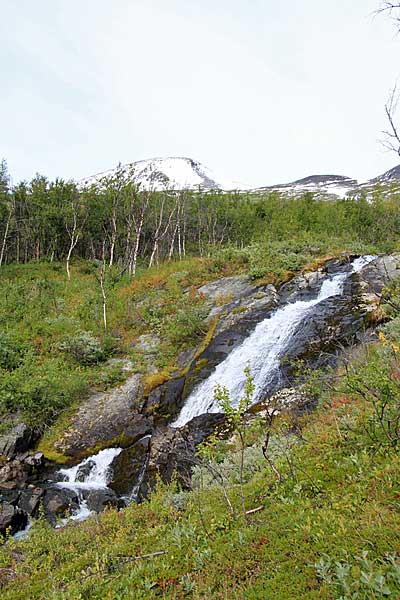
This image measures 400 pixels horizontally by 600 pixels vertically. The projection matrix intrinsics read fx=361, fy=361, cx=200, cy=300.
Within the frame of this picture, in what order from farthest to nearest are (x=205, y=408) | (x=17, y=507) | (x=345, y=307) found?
(x=345, y=307) → (x=205, y=408) → (x=17, y=507)

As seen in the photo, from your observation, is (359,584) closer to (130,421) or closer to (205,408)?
(205,408)

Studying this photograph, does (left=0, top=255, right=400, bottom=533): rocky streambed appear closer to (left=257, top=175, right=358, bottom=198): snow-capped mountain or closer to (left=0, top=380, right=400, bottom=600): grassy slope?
(left=0, top=380, right=400, bottom=600): grassy slope

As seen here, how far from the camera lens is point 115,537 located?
6496 mm

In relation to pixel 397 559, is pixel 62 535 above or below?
below

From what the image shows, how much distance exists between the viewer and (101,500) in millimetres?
10492

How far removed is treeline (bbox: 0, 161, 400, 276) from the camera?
3681 centimetres

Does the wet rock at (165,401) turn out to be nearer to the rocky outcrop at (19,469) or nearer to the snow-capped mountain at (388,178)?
the rocky outcrop at (19,469)

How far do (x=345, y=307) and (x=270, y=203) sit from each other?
30.9 metres

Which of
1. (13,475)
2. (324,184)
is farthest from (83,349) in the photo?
(324,184)

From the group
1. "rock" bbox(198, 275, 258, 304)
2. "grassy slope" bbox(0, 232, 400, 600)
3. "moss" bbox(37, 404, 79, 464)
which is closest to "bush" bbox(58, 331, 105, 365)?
"moss" bbox(37, 404, 79, 464)

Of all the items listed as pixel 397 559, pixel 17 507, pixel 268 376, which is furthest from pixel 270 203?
pixel 397 559

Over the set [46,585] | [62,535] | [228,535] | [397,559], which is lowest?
[62,535]

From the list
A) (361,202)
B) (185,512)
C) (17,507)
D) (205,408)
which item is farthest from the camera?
(361,202)

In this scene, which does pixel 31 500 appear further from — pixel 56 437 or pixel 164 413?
pixel 164 413
